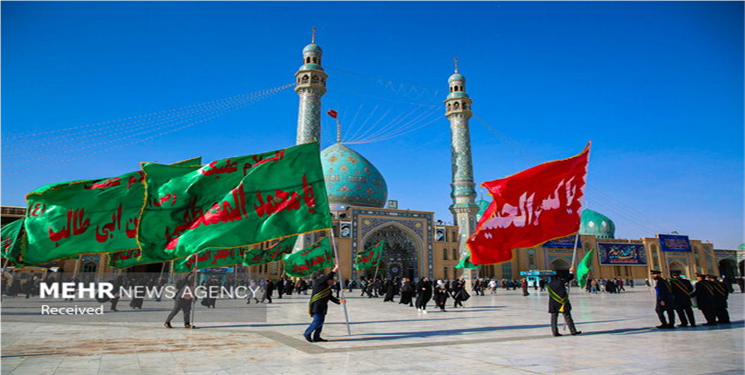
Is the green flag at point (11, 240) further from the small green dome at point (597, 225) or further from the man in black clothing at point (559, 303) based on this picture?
the small green dome at point (597, 225)

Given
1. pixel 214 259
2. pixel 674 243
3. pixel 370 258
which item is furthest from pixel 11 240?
pixel 674 243

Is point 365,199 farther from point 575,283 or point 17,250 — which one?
point 17,250

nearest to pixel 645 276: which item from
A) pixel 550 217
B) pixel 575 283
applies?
pixel 575 283

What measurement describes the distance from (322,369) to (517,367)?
7.33 ft

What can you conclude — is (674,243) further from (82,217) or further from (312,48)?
(82,217)

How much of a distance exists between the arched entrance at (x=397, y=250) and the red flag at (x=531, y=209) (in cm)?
3003

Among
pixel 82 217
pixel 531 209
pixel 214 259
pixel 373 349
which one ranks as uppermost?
pixel 531 209

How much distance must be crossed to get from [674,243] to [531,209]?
183 ft

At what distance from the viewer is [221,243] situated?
760cm

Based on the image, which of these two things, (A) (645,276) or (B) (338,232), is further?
(A) (645,276)

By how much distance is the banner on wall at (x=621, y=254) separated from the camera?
5094cm

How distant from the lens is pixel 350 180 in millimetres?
41812

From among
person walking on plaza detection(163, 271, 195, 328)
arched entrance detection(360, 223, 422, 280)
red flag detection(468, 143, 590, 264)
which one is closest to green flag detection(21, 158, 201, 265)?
person walking on plaza detection(163, 271, 195, 328)

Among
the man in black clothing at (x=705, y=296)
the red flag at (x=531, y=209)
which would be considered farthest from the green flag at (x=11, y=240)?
the man in black clothing at (x=705, y=296)
